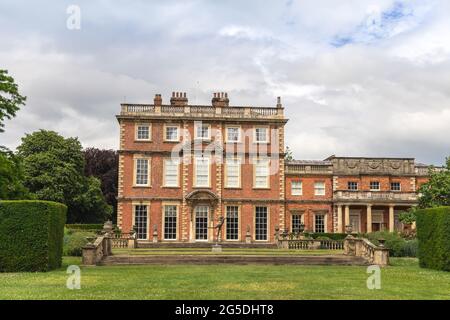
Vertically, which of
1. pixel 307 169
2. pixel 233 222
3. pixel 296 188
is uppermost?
pixel 307 169

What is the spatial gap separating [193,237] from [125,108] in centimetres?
992

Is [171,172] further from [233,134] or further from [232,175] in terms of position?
[233,134]

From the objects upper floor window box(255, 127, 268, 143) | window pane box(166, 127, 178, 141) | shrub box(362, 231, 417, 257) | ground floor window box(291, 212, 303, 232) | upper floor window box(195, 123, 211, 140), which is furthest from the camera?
ground floor window box(291, 212, 303, 232)

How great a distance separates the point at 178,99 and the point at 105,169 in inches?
760

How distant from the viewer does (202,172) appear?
4138 centimetres

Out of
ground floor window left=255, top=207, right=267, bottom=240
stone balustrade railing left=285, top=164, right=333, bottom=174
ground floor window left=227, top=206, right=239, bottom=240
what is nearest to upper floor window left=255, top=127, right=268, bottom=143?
stone balustrade railing left=285, top=164, right=333, bottom=174

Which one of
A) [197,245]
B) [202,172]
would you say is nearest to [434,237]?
[197,245]

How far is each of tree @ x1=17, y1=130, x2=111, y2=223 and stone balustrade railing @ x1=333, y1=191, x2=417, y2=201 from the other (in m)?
20.1

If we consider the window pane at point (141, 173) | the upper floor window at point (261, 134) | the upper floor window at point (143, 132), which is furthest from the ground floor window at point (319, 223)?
the upper floor window at point (143, 132)

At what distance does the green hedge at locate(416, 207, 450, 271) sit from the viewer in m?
19.4

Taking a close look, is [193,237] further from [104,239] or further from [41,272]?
[41,272]

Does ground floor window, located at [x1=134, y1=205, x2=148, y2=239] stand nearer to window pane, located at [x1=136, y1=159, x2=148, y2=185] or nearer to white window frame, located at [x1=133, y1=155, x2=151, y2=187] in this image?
white window frame, located at [x1=133, y1=155, x2=151, y2=187]
